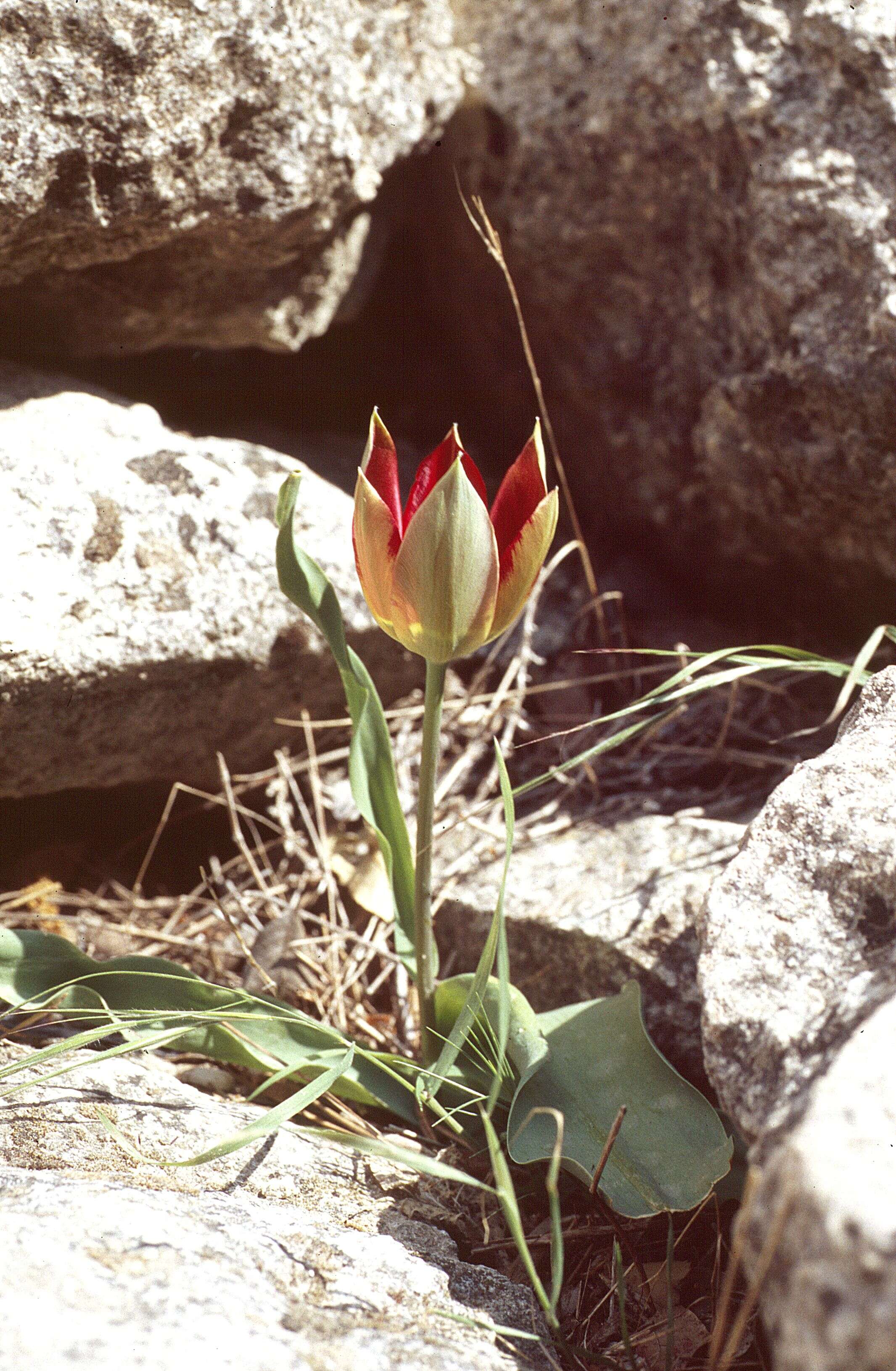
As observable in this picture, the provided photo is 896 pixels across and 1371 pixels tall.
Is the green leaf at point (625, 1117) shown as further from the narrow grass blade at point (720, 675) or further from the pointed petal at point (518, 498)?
the pointed petal at point (518, 498)

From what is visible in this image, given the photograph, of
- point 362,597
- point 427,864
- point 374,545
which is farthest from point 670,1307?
point 362,597

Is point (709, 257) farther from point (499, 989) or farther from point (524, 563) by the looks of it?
point (499, 989)

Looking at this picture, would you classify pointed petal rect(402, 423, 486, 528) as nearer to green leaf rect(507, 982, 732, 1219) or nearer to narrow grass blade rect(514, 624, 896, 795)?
narrow grass blade rect(514, 624, 896, 795)

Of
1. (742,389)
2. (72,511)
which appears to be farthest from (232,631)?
(742,389)

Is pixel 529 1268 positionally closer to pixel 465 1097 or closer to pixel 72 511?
pixel 465 1097

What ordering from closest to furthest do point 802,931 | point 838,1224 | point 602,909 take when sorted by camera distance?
point 838,1224 < point 802,931 < point 602,909

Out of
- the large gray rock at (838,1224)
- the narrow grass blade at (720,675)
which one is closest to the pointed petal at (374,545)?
the narrow grass blade at (720,675)

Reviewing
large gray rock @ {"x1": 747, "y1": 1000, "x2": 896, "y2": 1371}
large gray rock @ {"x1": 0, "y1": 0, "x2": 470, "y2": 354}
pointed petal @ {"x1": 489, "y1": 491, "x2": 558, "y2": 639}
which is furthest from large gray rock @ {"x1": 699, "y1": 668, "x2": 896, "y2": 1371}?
large gray rock @ {"x1": 0, "y1": 0, "x2": 470, "y2": 354}
